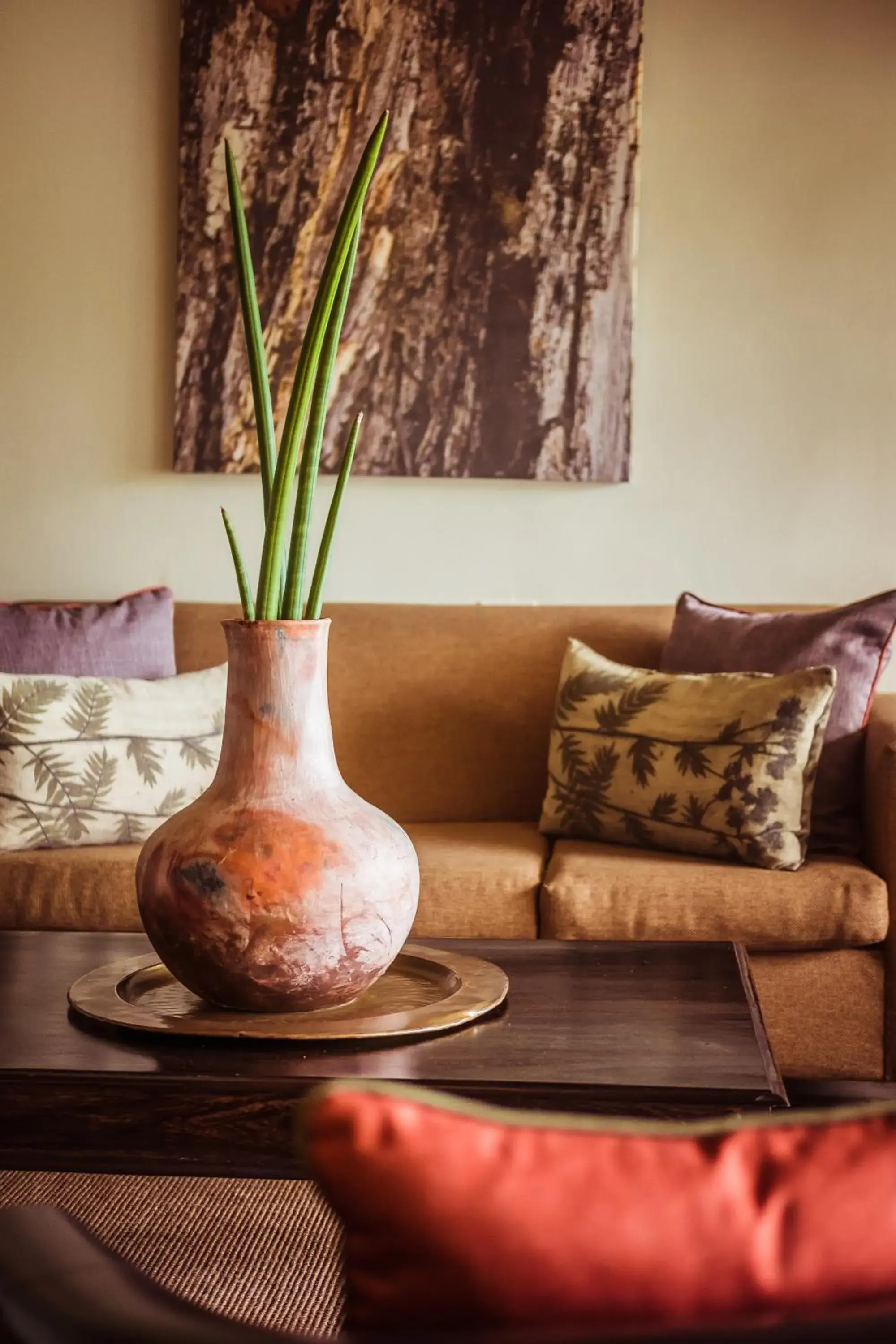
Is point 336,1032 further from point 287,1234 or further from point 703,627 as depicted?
point 703,627

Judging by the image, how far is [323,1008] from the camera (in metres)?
1.44

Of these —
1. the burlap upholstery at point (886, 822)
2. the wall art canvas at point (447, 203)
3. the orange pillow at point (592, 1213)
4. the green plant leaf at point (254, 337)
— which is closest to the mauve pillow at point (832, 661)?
the burlap upholstery at point (886, 822)

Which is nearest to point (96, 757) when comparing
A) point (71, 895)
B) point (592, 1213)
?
point (71, 895)

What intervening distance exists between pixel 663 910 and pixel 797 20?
84.7 inches

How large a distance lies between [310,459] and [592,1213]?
1.08m

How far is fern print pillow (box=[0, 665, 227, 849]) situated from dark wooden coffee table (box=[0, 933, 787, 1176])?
1101 mm

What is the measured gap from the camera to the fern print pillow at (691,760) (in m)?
2.39

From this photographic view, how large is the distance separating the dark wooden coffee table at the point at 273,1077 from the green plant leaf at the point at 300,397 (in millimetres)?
468

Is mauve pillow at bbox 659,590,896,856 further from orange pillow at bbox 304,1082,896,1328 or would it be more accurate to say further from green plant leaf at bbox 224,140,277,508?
orange pillow at bbox 304,1082,896,1328

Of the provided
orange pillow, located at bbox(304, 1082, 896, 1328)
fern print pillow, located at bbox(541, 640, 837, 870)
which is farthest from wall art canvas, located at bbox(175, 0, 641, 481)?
orange pillow, located at bbox(304, 1082, 896, 1328)

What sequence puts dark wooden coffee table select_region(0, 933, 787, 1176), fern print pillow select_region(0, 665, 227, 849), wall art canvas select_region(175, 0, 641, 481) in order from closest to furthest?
dark wooden coffee table select_region(0, 933, 787, 1176), fern print pillow select_region(0, 665, 227, 849), wall art canvas select_region(175, 0, 641, 481)

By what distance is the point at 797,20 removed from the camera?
3119 millimetres

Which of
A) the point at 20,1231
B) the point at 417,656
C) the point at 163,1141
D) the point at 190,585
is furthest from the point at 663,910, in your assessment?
the point at 20,1231

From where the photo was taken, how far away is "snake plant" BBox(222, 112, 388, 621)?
Answer: 1403mm
